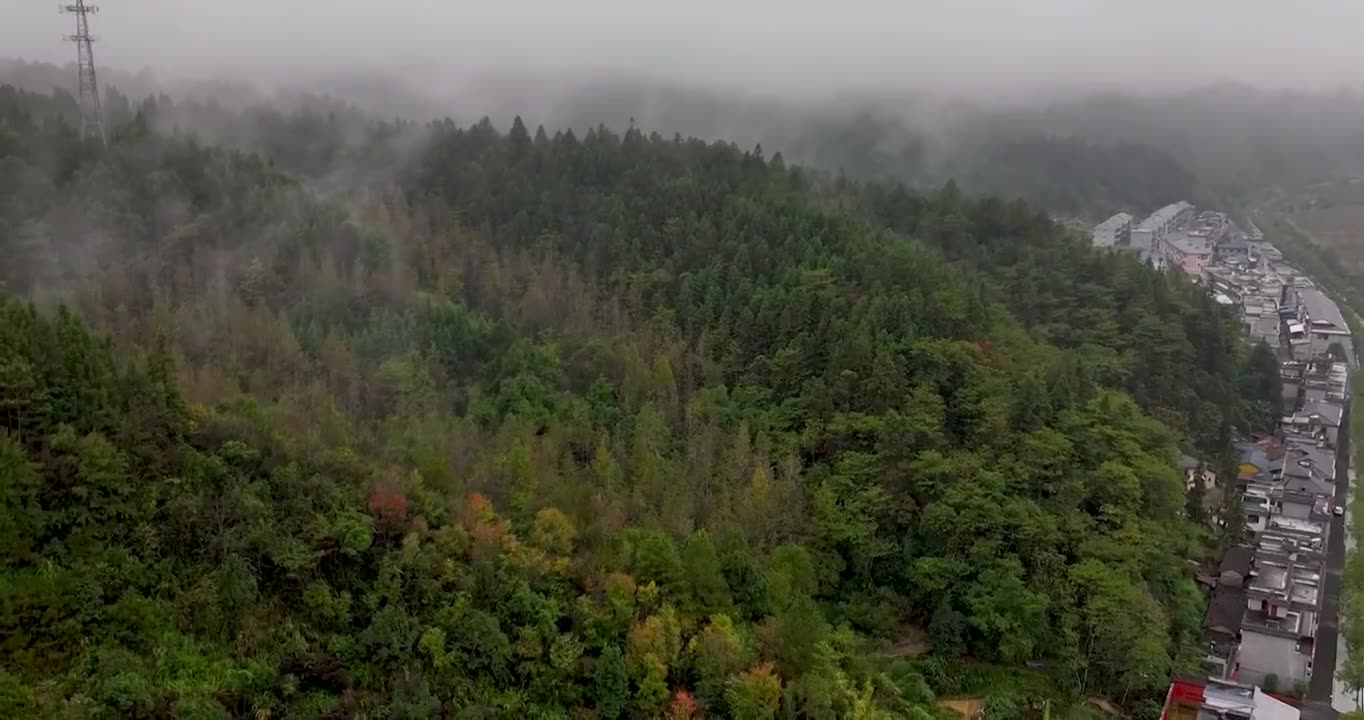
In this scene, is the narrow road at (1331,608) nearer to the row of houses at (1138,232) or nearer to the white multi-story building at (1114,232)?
the row of houses at (1138,232)

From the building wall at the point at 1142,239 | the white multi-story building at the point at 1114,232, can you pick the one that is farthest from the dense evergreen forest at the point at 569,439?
the building wall at the point at 1142,239

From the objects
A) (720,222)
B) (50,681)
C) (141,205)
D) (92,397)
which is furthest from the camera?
(720,222)

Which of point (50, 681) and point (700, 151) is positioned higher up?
point (700, 151)

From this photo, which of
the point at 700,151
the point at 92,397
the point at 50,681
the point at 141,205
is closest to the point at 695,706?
the point at 50,681

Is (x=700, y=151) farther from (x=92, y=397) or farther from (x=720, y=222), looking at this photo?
(x=92, y=397)

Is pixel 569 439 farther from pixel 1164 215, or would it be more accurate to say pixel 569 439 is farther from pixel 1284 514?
pixel 1164 215

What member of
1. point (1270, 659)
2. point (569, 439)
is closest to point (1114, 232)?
point (1270, 659)

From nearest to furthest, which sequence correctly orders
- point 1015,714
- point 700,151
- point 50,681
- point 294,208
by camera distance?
point 50,681, point 1015,714, point 294,208, point 700,151
